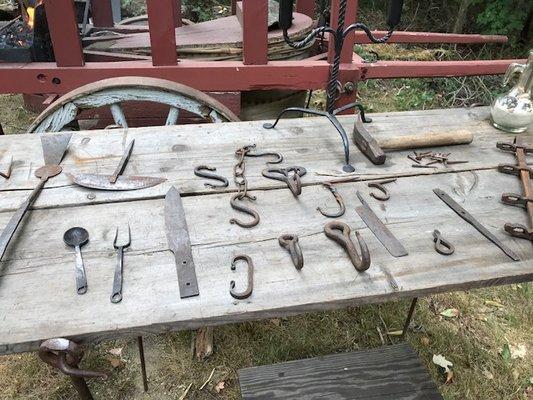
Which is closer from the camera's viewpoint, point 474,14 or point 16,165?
point 16,165

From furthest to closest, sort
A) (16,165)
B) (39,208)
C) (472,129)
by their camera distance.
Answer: (472,129) < (16,165) < (39,208)

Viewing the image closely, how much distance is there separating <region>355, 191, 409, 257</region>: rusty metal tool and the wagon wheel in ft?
3.14

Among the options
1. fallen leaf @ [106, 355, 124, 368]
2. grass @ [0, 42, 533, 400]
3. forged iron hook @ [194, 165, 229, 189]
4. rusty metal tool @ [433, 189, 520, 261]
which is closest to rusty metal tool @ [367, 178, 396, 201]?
rusty metal tool @ [433, 189, 520, 261]

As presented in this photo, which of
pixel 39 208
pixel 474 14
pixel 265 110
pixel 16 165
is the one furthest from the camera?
pixel 474 14

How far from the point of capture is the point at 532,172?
5.38 feet

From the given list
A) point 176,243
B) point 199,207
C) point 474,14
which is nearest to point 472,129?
point 199,207

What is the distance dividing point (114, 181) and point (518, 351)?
2136 mm

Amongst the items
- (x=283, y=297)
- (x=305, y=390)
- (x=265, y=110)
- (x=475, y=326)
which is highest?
(x=283, y=297)

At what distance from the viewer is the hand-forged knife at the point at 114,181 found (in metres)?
1.50

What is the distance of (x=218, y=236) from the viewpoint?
134 cm

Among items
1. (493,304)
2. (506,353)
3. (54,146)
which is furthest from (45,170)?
(493,304)

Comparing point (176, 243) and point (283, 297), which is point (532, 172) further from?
point (176, 243)

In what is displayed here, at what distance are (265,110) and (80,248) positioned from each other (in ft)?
6.06

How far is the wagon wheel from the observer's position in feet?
6.76
